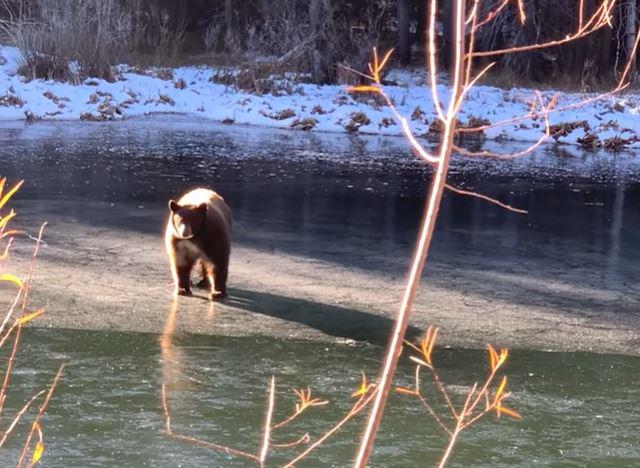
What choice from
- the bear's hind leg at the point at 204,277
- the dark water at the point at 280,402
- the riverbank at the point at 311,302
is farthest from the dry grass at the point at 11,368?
the bear's hind leg at the point at 204,277

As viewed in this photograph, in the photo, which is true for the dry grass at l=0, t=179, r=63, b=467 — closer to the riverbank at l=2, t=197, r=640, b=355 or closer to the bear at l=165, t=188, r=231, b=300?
the riverbank at l=2, t=197, r=640, b=355

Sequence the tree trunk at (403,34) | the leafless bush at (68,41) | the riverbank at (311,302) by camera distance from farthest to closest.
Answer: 1. the tree trunk at (403,34)
2. the leafless bush at (68,41)
3. the riverbank at (311,302)

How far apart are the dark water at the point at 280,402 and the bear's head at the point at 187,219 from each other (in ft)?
3.45

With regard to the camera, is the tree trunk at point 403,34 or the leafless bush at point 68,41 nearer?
the leafless bush at point 68,41

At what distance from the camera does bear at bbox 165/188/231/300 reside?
25.6 ft

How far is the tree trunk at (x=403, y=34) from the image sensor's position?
3266cm

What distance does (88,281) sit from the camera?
8.28 metres

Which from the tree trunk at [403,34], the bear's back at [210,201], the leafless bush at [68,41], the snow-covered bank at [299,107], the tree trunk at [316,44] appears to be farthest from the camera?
the tree trunk at [403,34]

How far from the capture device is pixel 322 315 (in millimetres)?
7590

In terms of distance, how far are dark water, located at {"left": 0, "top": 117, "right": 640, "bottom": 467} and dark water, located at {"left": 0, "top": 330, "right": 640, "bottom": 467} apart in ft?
0.05

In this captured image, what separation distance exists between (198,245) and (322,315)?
40.4 inches

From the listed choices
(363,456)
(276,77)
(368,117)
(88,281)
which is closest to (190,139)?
(368,117)

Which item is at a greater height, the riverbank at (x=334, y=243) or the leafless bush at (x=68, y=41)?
the leafless bush at (x=68, y=41)

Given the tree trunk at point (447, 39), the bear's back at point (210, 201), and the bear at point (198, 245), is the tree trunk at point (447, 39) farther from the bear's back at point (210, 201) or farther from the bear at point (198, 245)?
the bear at point (198, 245)
